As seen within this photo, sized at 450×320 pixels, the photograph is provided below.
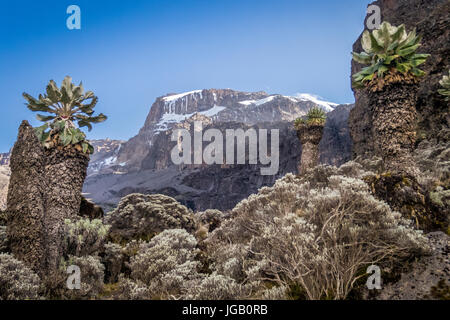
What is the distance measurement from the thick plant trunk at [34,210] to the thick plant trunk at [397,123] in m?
13.1

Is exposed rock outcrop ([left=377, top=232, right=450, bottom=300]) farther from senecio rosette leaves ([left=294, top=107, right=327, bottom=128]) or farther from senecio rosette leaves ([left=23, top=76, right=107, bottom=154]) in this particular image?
senecio rosette leaves ([left=294, top=107, right=327, bottom=128])

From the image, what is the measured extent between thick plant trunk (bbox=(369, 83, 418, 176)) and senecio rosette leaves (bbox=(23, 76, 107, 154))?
12.9 metres

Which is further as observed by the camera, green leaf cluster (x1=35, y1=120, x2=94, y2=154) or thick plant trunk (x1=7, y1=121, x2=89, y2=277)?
green leaf cluster (x1=35, y1=120, x2=94, y2=154)

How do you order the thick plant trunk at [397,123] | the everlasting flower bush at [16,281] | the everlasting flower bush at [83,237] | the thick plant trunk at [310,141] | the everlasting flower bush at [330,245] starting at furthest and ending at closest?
1. the thick plant trunk at [310,141]
2. the thick plant trunk at [397,123]
3. the everlasting flower bush at [83,237]
4. the everlasting flower bush at [16,281]
5. the everlasting flower bush at [330,245]

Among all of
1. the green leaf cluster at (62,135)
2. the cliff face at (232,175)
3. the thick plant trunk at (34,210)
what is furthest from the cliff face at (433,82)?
the cliff face at (232,175)

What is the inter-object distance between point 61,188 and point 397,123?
46.4 ft

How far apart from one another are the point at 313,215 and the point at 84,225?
8589mm

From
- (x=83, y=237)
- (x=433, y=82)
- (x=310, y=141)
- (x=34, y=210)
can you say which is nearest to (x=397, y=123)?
(x=310, y=141)

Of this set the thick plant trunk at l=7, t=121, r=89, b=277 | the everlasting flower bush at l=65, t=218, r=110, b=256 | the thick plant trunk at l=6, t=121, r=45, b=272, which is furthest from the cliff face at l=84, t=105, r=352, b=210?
the thick plant trunk at l=6, t=121, r=45, b=272

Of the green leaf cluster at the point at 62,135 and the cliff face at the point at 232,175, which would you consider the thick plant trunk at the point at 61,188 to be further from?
the cliff face at the point at 232,175

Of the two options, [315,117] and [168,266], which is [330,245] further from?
[315,117]

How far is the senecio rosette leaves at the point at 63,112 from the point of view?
37.3ft

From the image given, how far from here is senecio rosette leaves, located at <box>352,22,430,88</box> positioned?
34.9ft
